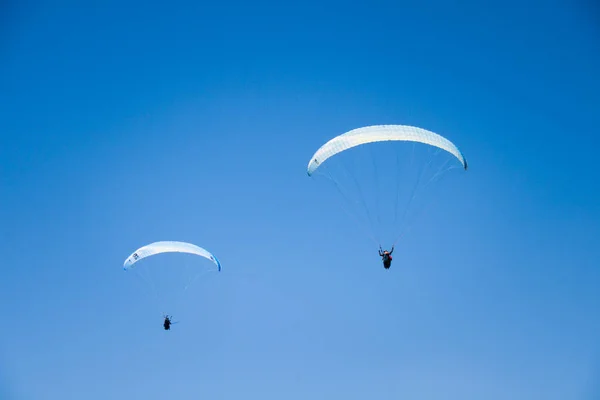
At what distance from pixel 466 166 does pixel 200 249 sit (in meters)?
18.2

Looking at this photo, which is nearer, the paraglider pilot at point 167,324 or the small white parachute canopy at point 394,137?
the small white parachute canopy at point 394,137

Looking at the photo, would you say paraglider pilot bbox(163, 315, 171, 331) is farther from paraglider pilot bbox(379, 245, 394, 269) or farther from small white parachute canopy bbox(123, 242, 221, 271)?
paraglider pilot bbox(379, 245, 394, 269)

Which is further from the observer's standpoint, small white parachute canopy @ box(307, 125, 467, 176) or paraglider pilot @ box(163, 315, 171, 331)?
paraglider pilot @ box(163, 315, 171, 331)

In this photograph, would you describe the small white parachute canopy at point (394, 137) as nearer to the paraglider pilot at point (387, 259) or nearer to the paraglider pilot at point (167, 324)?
the paraglider pilot at point (387, 259)

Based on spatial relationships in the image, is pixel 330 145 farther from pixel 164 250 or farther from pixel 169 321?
pixel 169 321

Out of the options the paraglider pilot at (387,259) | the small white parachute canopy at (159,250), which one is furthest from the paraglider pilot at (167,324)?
the paraglider pilot at (387,259)

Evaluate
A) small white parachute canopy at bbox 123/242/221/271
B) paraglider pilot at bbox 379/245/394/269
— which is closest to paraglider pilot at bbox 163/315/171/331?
small white parachute canopy at bbox 123/242/221/271

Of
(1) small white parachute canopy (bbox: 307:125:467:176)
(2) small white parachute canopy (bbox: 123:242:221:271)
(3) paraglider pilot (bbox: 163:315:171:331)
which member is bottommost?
(3) paraglider pilot (bbox: 163:315:171:331)

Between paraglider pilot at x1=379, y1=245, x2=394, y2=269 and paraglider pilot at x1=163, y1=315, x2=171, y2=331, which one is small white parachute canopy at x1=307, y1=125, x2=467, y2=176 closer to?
paraglider pilot at x1=379, y1=245, x2=394, y2=269

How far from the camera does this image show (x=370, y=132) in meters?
24.8

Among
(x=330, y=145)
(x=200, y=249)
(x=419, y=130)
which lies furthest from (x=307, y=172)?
(x=200, y=249)

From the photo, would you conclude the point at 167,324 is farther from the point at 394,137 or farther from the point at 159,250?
the point at 394,137

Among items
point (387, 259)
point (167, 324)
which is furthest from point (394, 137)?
point (167, 324)

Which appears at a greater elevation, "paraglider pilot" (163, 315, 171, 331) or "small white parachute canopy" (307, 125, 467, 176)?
"small white parachute canopy" (307, 125, 467, 176)
